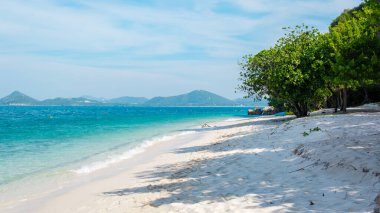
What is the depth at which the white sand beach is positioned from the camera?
8.02 metres

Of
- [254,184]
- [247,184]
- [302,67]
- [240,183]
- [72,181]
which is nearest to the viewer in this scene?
[254,184]

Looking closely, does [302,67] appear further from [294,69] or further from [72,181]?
[72,181]

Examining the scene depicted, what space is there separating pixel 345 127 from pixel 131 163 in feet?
38.6

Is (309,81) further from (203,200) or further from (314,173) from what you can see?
(203,200)

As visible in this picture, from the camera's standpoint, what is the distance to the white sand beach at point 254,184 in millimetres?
8016

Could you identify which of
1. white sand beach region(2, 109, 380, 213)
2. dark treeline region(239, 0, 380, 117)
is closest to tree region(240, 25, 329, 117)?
dark treeline region(239, 0, 380, 117)

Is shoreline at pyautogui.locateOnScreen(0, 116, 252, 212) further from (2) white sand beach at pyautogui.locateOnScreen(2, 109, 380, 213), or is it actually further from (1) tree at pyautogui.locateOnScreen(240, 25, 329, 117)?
(1) tree at pyautogui.locateOnScreen(240, 25, 329, 117)

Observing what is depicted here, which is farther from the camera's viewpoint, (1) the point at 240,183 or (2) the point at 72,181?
(2) the point at 72,181

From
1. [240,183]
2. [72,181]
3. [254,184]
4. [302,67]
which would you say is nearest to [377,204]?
[254,184]

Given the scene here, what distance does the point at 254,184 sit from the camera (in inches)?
393

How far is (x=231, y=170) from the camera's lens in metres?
12.4

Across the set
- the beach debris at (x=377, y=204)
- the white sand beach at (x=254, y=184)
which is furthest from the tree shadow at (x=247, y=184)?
the beach debris at (x=377, y=204)

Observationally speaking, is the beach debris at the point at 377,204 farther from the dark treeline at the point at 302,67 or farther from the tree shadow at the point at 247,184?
the dark treeline at the point at 302,67

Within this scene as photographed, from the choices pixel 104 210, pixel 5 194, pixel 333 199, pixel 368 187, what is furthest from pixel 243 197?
pixel 5 194
